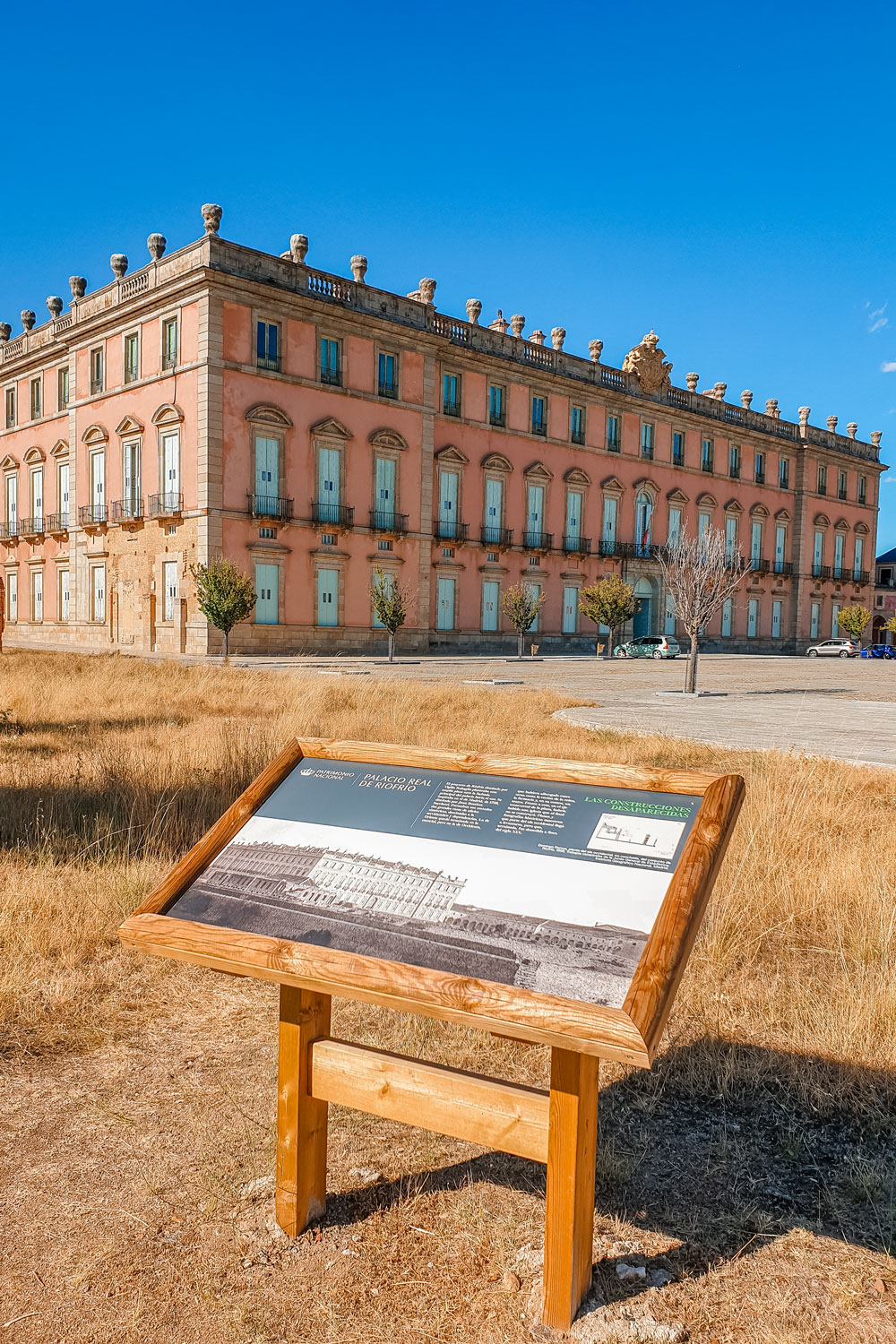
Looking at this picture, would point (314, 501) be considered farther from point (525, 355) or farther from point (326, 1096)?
point (326, 1096)

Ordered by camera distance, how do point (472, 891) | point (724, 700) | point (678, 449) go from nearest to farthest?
point (472, 891)
point (724, 700)
point (678, 449)

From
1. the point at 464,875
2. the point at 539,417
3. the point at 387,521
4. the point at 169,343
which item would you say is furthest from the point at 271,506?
the point at 464,875

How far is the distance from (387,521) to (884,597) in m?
47.2

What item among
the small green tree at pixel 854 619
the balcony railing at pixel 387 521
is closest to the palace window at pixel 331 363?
the balcony railing at pixel 387 521

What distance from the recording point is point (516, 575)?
3603 cm

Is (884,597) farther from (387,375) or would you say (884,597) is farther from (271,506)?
(271,506)

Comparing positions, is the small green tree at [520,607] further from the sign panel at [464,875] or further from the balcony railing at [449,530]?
the sign panel at [464,875]

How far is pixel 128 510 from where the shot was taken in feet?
96.3

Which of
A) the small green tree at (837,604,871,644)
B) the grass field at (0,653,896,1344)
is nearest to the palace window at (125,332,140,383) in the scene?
the grass field at (0,653,896,1344)

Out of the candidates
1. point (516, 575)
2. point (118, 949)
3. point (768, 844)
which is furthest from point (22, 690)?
point (516, 575)

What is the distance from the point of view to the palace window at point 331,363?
2894 cm

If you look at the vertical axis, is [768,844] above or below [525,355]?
below

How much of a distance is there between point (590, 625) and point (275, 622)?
15.2 m

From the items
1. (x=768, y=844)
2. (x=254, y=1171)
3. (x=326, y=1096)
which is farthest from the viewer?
(x=768, y=844)
